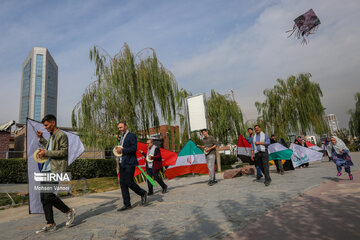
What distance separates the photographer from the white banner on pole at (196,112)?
47.3 feet

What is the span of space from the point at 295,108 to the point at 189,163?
16.5 m

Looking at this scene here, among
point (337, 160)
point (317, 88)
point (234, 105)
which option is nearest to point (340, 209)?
point (337, 160)

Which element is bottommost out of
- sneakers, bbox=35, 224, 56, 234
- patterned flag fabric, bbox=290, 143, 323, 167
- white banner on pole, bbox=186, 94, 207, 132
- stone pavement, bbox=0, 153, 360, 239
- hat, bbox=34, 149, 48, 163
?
stone pavement, bbox=0, 153, 360, 239

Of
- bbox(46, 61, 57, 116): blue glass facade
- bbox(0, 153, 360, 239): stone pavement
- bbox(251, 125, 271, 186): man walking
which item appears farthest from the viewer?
bbox(46, 61, 57, 116): blue glass facade

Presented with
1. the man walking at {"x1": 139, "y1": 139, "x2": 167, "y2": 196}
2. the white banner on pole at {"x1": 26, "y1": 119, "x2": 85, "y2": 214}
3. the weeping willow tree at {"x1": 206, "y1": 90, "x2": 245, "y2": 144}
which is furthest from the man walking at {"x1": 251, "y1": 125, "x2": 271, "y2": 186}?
the weeping willow tree at {"x1": 206, "y1": 90, "x2": 245, "y2": 144}

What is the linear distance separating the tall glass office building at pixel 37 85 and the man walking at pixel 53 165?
142 m

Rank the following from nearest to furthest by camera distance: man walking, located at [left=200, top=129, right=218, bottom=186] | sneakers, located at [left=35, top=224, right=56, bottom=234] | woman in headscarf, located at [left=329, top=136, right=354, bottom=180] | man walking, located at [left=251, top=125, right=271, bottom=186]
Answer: sneakers, located at [left=35, top=224, right=56, bottom=234]
woman in headscarf, located at [left=329, top=136, right=354, bottom=180]
man walking, located at [left=251, top=125, right=271, bottom=186]
man walking, located at [left=200, top=129, right=218, bottom=186]

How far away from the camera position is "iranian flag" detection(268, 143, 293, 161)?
9.20 metres

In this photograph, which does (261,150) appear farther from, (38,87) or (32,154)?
(38,87)

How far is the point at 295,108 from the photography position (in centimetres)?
2144

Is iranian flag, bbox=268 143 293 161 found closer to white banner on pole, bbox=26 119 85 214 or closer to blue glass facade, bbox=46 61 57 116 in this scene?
white banner on pole, bbox=26 119 85 214

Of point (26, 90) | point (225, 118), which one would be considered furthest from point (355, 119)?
point (26, 90)

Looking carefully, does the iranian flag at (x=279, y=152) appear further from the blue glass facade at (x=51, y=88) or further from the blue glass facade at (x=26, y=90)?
the blue glass facade at (x=26, y=90)

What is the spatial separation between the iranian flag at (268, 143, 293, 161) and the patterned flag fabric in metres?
2.79
